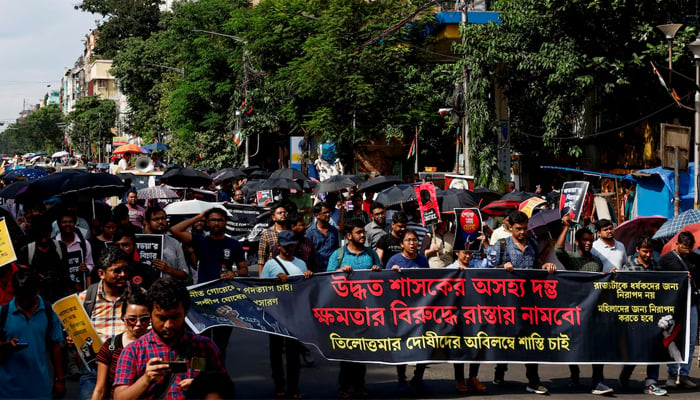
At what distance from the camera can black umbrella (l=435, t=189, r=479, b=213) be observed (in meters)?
13.8

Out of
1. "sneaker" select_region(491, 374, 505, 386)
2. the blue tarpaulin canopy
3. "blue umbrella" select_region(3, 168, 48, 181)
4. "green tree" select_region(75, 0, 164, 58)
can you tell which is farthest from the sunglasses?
"green tree" select_region(75, 0, 164, 58)

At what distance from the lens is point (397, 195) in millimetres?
14594

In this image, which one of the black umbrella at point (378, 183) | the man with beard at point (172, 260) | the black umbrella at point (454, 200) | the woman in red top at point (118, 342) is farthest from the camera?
the black umbrella at point (378, 183)

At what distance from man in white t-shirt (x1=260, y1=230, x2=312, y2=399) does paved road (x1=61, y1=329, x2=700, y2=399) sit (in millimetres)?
226

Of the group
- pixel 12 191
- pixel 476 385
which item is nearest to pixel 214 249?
pixel 476 385

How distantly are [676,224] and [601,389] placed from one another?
9.13ft

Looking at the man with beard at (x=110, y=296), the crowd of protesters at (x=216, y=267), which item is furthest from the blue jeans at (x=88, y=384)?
the man with beard at (x=110, y=296)

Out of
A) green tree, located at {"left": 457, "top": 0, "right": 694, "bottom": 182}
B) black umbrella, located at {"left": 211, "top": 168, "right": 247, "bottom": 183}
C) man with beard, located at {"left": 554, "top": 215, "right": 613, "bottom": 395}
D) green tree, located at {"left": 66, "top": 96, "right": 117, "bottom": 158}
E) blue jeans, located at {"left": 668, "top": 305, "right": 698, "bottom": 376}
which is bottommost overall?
blue jeans, located at {"left": 668, "top": 305, "right": 698, "bottom": 376}

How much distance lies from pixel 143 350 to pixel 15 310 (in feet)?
8.18

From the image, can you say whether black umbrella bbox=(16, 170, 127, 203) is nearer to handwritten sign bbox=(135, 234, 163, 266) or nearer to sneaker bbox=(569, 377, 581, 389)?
handwritten sign bbox=(135, 234, 163, 266)

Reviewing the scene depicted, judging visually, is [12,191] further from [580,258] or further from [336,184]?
[580,258]

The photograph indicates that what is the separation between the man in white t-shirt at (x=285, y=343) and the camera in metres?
8.26

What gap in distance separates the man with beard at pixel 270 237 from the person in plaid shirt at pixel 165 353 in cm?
539

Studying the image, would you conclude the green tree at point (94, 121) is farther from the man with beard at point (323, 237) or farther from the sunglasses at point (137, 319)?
the sunglasses at point (137, 319)
